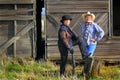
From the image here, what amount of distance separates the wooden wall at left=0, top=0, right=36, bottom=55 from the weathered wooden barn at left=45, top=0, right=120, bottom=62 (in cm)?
62

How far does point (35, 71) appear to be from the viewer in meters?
12.4

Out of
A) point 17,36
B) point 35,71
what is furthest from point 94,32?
point 17,36

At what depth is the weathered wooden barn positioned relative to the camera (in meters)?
14.1

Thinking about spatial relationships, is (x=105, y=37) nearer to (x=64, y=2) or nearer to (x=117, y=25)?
(x=64, y=2)

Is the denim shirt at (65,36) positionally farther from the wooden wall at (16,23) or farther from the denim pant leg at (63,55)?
the wooden wall at (16,23)

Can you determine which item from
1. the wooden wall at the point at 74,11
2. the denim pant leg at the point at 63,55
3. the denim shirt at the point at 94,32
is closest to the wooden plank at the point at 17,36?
the wooden wall at the point at 74,11

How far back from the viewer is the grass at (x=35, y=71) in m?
11.0

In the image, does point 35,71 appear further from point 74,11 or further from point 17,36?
point 74,11

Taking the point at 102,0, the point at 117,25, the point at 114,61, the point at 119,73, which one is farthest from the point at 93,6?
the point at 117,25

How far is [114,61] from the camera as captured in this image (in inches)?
566

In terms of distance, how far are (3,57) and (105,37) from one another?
3.60m

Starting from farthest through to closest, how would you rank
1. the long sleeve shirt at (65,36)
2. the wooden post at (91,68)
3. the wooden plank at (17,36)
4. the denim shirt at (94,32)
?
the wooden plank at (17,36)
the denim shirt at (94,32)
the wooden post at (91,68)
the long sleeve shirt at (65,36)

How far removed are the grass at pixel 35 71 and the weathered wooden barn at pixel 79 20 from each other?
0.57 meters

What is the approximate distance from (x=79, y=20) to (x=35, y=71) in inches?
111
